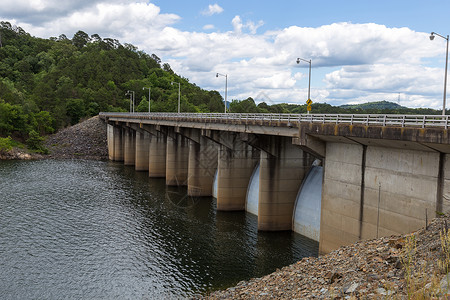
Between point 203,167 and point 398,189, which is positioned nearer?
point 398,189

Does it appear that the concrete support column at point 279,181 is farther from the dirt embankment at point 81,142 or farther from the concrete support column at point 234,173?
the dirt embankment at point 81,142

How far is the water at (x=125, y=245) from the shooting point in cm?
2512

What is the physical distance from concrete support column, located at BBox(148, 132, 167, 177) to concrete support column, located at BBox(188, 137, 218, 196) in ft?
58.2

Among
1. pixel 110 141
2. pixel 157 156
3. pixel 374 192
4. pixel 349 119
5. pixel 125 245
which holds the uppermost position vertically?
pixel 349 119

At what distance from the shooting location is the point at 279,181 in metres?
36.3

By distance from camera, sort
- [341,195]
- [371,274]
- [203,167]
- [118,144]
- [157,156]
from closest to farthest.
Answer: [371,274] < [341,195] < [203,167] < [157,156] < [118,144]

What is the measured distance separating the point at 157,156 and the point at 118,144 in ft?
89.4

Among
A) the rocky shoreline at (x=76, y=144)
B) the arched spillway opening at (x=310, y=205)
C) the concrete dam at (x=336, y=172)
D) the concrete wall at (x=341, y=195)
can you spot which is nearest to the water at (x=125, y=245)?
the arched spillway opening at (x=310, y=205)

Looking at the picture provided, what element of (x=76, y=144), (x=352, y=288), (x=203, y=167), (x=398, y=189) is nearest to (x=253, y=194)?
(x=203, y=167)

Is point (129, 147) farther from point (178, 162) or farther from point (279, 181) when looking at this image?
point (279, 181)

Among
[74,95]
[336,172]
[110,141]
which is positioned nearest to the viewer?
[336,172]

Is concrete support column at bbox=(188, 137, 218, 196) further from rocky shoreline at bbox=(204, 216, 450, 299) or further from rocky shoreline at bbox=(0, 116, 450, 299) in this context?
rocky shoreline at bbox=(204, 216, 450, 299)

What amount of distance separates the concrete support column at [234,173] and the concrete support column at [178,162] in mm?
17778

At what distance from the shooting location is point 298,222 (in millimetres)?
35875
